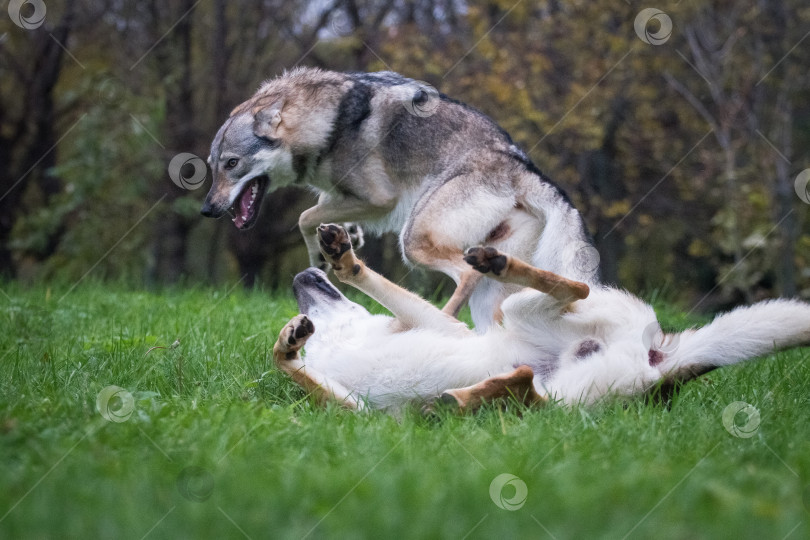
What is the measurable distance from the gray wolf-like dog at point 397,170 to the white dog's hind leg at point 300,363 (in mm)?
1105

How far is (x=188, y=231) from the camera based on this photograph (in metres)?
12.6

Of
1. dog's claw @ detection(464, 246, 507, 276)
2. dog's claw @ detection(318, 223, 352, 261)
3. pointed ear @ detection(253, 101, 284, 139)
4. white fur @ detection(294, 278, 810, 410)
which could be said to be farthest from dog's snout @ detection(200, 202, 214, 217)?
dog's claw @ detection(464, 246, 507, 276)

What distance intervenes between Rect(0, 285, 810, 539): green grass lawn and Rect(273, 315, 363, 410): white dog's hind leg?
10 cm

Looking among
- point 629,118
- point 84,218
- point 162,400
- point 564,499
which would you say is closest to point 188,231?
point 84,218

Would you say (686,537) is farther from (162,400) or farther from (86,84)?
(86,84)

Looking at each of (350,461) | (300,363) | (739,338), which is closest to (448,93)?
(300,363)

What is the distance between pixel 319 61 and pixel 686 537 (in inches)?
438

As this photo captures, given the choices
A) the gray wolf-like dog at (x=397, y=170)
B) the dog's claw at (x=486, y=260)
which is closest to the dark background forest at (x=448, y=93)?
the gray wolf-like dog at (x=397, y=170)

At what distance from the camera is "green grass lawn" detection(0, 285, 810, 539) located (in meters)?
1.86

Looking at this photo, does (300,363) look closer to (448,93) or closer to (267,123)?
(267,123)

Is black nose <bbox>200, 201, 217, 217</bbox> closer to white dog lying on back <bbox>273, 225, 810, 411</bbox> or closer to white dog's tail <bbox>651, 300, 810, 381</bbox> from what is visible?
white dog lying on back <bbox>273, 225, 810, 411</bbox>

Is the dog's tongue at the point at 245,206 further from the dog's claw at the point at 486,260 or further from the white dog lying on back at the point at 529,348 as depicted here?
the dog's claw at the point at 486,260

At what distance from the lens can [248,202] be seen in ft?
16.9

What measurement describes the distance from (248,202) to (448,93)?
239 inches
